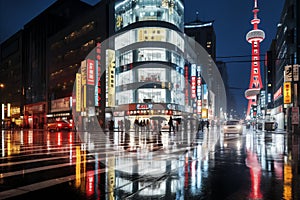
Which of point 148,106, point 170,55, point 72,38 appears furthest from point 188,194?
point 72,38

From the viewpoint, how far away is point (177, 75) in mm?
54188

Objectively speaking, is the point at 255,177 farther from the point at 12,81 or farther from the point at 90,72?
the point at 12,81

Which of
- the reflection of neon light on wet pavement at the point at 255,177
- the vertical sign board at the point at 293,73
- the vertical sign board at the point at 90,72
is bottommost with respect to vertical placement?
the reflection of neon light on wet pavement at the point at 255,177

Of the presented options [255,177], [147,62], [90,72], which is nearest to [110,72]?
[90,72]

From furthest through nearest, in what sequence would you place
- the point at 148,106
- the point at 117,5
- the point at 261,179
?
the point at 117,5
the point at 148,106
the point at 261,179

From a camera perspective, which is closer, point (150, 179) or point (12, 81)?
point (150, 179)

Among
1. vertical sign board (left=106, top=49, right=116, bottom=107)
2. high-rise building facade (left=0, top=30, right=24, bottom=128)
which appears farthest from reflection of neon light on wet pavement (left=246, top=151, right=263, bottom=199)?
high-rise building facade (left=0, top=30, right=24, bottom=128)

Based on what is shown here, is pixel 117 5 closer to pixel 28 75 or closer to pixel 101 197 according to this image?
pixel 28 75

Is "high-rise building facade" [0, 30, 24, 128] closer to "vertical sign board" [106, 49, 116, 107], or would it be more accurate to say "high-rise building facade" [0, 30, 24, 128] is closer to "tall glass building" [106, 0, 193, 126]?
"tall glass building" [106, 0, 193, 126]

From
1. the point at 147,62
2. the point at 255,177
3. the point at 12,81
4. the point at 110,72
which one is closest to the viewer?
the point at 255,177

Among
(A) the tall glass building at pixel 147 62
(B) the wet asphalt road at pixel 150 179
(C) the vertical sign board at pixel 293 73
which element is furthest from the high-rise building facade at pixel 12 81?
(B) the wet asphalt road at pixel 150 179

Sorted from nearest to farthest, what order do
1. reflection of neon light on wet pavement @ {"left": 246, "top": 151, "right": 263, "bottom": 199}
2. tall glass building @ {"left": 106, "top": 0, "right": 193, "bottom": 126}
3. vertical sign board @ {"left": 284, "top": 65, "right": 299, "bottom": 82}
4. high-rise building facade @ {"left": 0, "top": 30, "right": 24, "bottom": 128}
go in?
1. reflection of neon light on wet pavement @ {"left": 246, "top": 151, "right": 263, "bottom": 199}
2. vertical sign board @ {"left": 284, "top": 65, "right": 299, "bottom": 82}
3. tall glass building @ {"left": 106, "top": 0, "right": 193, "bottom": 126}
4. high-rise building facade @ {"left": 0, "top": 30, "right": 24, "bottom": 128}

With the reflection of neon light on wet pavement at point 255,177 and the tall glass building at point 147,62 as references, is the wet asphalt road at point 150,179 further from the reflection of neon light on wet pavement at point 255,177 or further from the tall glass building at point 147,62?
the tall glass building at point 147,62

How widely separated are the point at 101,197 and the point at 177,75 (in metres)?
49.6
